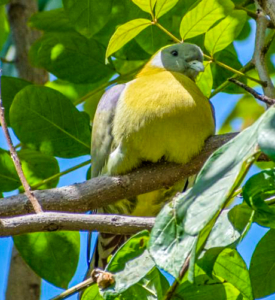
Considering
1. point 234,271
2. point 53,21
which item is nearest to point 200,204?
point 234,271

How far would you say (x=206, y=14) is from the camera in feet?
9.23

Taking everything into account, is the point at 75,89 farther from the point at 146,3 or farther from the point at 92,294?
the point at 92,294

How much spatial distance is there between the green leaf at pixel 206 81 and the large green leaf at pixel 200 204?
1.66m

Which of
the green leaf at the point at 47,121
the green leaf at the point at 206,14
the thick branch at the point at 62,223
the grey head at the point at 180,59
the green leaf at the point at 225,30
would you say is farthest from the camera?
the grey head at the point at 180,59

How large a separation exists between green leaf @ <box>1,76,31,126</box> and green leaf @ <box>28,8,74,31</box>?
30 cm

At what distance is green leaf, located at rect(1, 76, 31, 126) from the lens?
11.6 feet

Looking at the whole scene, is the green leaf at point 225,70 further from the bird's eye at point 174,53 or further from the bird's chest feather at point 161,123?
the bird's eye at point 174,53

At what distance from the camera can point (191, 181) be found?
141 inches

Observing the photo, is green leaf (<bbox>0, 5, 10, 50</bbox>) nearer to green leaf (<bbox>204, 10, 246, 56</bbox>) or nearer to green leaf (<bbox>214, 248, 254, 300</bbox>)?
green leaf (<bbox>204, 10, 246, 56</bbox>)

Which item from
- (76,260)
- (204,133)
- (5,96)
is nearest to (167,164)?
(204,133)

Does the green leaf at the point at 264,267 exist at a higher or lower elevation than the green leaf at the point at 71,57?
lower

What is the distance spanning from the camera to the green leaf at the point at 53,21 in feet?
12.1

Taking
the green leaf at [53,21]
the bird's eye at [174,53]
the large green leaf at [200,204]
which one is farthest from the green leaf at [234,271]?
the bird's eye at [174,53]

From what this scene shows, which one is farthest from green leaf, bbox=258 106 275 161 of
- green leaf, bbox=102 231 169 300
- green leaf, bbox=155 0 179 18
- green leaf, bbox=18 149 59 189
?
green leaf, bbox=18 149 59 189
